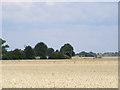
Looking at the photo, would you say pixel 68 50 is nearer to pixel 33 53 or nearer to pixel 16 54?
pixel 33 53

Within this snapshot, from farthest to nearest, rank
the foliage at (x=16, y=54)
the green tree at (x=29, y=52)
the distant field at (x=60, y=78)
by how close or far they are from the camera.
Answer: the green tree at (x=29, y=52)
the foliage at (x=16, y=54)
the distant field at (x=60, y=78)

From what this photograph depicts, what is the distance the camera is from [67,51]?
9250 cm

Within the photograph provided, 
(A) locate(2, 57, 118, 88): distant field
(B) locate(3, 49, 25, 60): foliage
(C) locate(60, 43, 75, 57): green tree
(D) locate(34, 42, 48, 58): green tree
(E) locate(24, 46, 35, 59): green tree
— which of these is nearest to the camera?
(A) locate(2, 57, 118, 88): distant field

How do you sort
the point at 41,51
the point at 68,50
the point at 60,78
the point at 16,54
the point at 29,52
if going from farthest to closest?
1. the point at 68,50
2. the point at 41,51
3. the point at 29,52
4. the point at 16,54
5. the point at 60,78

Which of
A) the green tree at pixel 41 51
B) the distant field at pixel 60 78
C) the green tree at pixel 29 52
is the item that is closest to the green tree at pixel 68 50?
the green tree at pixel 41 51

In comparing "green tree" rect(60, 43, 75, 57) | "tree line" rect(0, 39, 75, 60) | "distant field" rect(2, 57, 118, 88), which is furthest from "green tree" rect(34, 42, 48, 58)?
"distant field" rect(2, 57, 118, 88)

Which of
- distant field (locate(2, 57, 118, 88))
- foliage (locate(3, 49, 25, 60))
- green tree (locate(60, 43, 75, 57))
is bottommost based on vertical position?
distant field (locate(2, 57, 118, 88))

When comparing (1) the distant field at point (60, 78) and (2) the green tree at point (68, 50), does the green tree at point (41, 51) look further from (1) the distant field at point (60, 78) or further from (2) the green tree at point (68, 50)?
(1) the distant field at point (60, 78)

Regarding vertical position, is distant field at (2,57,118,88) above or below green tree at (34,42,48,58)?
below

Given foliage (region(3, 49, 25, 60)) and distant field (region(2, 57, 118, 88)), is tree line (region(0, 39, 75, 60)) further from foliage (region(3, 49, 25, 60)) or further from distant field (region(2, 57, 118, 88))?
distant field (region(2, 57, 118, 88))

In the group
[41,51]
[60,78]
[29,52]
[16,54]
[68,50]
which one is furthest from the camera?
[68,50]

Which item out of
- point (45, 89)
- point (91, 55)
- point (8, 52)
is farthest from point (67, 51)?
point (45, 89)

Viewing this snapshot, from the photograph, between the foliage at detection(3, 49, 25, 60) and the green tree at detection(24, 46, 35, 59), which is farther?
the green tree at detection(24, 46, 35, 59)

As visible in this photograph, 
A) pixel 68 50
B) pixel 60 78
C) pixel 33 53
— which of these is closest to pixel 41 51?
pixel 33 53
